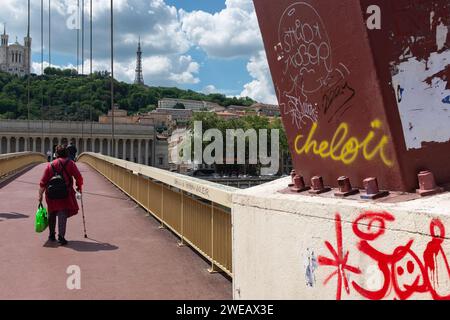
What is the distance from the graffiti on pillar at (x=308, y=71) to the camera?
12.5 feet

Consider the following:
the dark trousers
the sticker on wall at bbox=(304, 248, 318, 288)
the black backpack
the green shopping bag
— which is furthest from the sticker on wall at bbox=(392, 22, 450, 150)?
the green shopping bag

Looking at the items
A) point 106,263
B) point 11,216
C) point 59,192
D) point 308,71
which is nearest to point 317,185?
point 308,71

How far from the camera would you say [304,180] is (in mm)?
4562

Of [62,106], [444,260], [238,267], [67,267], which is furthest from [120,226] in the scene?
[62,106]

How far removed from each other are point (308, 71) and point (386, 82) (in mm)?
867

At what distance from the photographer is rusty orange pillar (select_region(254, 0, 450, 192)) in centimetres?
337

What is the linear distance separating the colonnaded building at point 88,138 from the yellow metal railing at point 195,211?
314 feet

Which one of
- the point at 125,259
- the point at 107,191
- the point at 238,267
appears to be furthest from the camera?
the point at 107,191

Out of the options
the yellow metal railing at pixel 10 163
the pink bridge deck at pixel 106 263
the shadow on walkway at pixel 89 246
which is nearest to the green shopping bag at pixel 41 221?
the pink bridge deck at pixel 106 263

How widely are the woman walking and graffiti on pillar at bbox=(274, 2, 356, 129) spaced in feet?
16.6

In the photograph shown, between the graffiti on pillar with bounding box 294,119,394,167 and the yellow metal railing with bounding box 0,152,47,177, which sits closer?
the graffiti on pillar with bounding box 294,119,394,167

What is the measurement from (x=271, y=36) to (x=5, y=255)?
5276 mm

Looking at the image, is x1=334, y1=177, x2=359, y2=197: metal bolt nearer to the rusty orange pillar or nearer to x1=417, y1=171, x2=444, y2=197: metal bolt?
the rusty orange pillar
